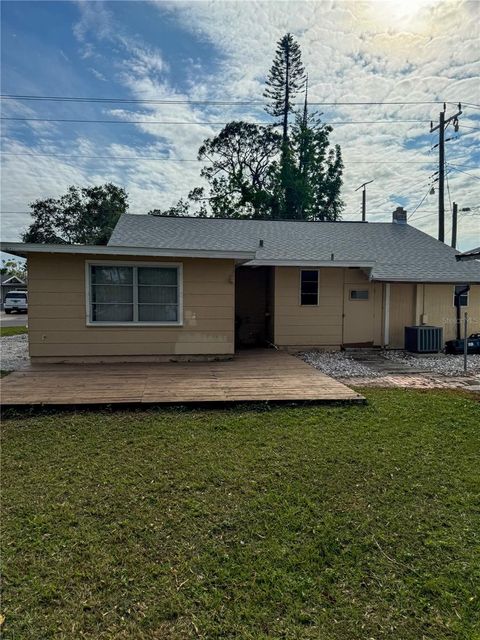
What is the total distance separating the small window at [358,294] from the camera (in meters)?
9.98

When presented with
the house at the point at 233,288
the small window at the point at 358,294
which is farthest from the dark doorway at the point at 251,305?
the small window at the point at 358,294

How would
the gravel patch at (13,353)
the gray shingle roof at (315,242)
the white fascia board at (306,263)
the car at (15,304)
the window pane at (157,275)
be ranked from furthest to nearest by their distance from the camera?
the car at (15,304)
the gray shingle roof at (315,242)
the white fascia board at (306,263)
the window pane at (157,275)
the gravel patch at (13,353)

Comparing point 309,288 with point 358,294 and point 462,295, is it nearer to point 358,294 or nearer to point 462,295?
point 358,294

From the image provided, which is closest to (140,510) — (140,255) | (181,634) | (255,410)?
(181,634)

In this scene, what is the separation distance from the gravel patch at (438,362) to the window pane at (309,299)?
2.29 meters

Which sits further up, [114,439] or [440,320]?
[440,320]

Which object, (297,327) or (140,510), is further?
(297,327)

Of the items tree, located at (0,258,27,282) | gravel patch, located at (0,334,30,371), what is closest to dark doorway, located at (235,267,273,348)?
gravel patch, located at (0,334,30,371)

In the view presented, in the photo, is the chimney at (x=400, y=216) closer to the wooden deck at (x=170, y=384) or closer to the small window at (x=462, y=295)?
the small window at (x=462, y=295)

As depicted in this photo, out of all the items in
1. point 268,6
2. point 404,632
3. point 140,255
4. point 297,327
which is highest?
point 268,6

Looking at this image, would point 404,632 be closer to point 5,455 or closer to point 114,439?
point 114,439

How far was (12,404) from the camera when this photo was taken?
15.3 ft

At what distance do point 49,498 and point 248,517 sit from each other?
1.53 m

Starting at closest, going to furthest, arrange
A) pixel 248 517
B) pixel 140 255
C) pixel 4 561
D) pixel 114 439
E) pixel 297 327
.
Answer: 1. pixel 4 561
2. pixel 248 517
3. pixel 114 439
4. pixel 140 255
5. pixel 297 327
